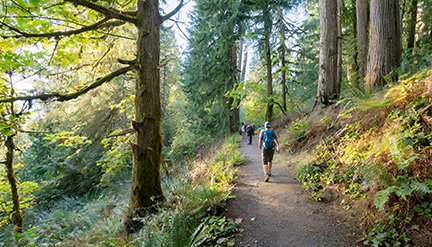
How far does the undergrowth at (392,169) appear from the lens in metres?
2.47

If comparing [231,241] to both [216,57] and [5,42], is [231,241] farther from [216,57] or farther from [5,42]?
[216,57]

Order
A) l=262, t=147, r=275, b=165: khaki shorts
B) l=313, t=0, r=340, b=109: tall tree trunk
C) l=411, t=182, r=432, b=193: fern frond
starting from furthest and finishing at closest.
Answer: l=313, t=0, r=340, b=109: tall tree trunk
l=262, t=147, r=275, b=165: khaki shorts
l=411, t=182, r=432, b=193: fern frond

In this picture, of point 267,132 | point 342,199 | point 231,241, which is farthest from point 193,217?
point 267,132

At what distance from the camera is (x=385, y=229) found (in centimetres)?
260

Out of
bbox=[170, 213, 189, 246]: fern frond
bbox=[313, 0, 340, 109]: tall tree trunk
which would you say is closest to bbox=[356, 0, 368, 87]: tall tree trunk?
bbox=[313, 0, 340, 109]: tall tree trunk

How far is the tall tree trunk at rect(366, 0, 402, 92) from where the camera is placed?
5.51m

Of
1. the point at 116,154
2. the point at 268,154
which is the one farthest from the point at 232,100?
the point at 268,154

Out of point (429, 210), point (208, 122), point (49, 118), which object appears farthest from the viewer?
point (208, 122)

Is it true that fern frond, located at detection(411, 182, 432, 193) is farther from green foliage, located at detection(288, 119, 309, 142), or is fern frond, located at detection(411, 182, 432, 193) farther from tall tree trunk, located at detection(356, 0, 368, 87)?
tall tree trunk, located at detection(356, 0, 368, 87)

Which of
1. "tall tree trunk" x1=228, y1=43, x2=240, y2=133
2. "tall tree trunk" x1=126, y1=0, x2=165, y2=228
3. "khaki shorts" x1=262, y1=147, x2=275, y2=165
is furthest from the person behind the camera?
"tall tree trunk" x1=228, y1=43, x2=240, y2=133

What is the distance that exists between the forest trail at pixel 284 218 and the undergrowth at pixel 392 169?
0.33 meters

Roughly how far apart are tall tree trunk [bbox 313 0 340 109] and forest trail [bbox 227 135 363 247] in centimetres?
436

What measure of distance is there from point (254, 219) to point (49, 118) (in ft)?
25.5

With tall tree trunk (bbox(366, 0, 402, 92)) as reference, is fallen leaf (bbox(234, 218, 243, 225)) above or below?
below
